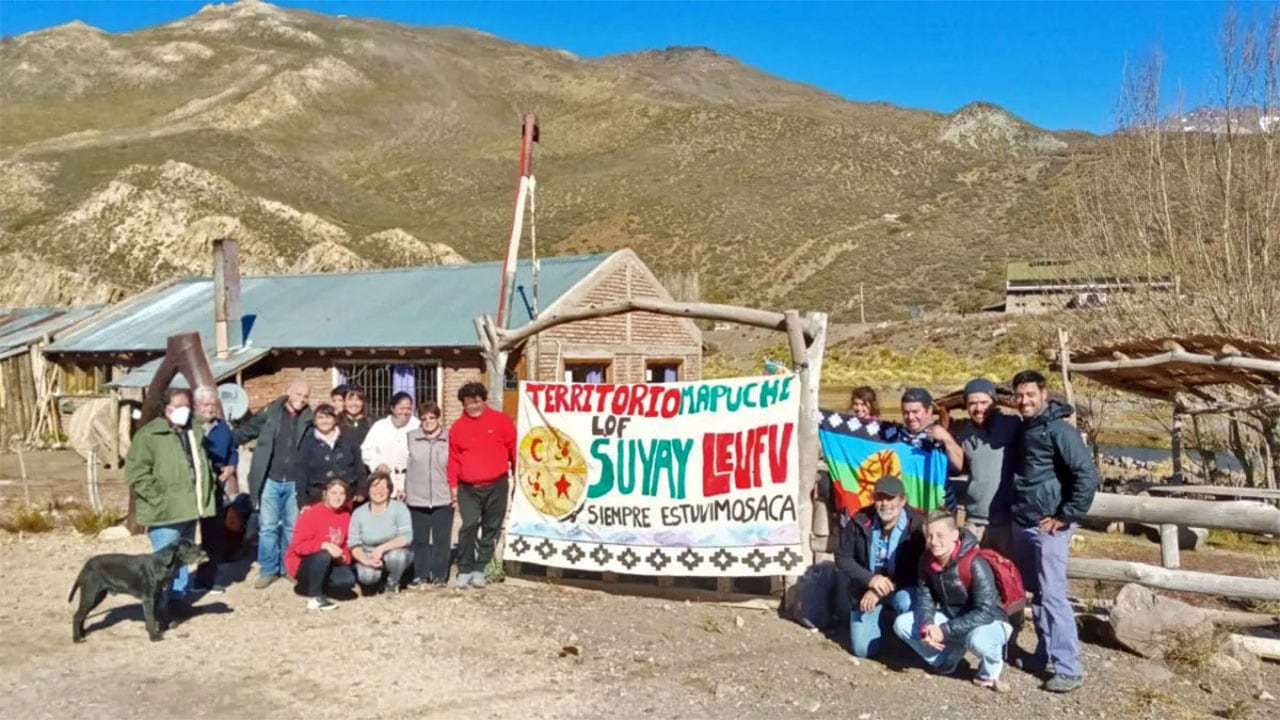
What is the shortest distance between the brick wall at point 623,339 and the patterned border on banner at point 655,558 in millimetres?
9515

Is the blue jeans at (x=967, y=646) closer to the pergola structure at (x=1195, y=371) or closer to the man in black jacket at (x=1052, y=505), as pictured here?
the man in black jacket at (x=1052, y=505)

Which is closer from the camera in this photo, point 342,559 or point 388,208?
point 342,559

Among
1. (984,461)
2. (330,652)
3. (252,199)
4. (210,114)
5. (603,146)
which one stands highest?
(210,114)

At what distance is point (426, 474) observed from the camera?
8.97m

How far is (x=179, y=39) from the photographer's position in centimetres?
15175

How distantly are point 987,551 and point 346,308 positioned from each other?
16928 millimetres

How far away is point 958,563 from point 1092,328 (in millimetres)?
15705

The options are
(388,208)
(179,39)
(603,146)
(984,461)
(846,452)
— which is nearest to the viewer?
Result: (984,461)

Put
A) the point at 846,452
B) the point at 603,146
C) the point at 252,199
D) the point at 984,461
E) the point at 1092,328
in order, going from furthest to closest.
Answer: the point at 603,146
the point at 252,199
the point at 1092,328
the point at 846,452
the point at 984,461

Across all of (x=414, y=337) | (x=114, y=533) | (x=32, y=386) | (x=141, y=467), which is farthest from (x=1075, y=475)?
(x=32, y=386)

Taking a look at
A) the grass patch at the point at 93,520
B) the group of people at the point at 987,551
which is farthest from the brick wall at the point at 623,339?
the group of people at the point at 987,551

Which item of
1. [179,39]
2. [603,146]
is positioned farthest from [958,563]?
[179,39]

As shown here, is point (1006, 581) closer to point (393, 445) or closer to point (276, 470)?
point (393, 445)

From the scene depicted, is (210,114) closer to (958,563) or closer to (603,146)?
(603,146)
